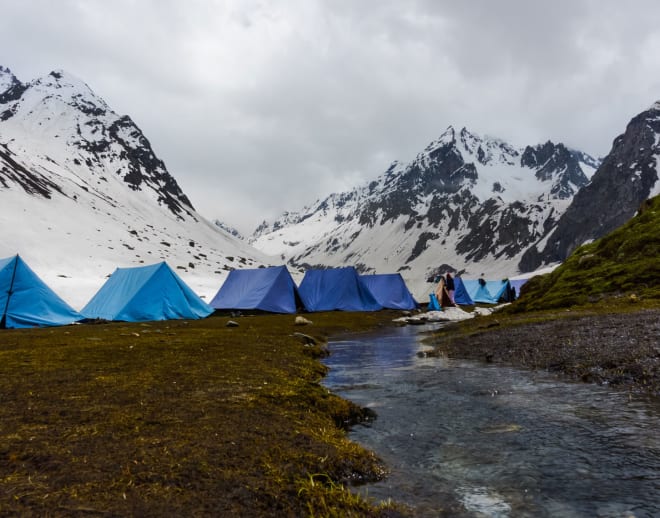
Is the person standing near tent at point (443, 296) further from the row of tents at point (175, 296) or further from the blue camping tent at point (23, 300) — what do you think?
the blue camping tent at point (23, 300)

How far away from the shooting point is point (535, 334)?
60.2 feet

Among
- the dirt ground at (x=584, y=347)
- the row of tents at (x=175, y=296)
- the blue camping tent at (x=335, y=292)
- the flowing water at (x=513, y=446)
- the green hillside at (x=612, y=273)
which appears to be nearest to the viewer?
the flowing water at (x=513, y=446)

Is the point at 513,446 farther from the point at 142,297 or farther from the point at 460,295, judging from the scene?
the point at 460,295

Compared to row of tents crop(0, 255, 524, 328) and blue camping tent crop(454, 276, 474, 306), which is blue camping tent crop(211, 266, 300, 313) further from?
blue camping tent crop(454, 276, 474, 306)

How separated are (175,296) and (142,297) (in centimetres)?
280

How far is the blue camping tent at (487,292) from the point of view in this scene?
80812 millimetres

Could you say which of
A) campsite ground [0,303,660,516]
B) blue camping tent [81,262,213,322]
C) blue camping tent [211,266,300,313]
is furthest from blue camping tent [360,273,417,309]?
campsite ground [0,303,660,516]

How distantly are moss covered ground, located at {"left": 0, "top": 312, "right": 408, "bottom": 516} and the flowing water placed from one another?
72cm

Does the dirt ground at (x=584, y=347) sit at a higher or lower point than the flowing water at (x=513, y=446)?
higher

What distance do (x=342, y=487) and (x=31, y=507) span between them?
9.96ft

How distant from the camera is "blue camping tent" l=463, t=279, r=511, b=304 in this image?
80.8m

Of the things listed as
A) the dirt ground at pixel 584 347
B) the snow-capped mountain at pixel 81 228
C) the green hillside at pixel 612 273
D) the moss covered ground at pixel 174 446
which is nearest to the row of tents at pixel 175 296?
the green hillside at pixel 612 273

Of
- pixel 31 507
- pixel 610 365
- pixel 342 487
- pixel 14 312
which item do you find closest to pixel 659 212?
pixel 610 365

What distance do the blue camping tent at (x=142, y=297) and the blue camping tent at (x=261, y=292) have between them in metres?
8.20
